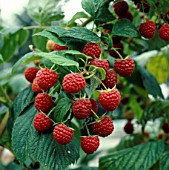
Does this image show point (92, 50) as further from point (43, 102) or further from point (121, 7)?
point (121, 7)

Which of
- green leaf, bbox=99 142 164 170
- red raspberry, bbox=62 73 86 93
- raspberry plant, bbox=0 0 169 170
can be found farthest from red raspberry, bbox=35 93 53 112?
green leaf, bbox=99 142 164 170

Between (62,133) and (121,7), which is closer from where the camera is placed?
(62,133)

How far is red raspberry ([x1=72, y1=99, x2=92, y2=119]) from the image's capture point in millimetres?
936

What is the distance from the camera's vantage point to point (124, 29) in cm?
110

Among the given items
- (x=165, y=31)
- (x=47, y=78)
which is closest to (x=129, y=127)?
(x=165, y=31)

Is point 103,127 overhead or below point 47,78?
below

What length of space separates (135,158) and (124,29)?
1.69ft

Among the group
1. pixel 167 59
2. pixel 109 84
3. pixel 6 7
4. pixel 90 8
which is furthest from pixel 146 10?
pixel 6 7

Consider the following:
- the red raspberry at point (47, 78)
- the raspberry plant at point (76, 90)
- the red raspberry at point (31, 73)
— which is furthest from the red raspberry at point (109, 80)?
the red raspberry at point (31, 73)

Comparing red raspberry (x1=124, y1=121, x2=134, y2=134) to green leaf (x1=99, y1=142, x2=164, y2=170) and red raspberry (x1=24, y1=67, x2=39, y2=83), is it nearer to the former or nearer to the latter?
green leaf (x1=99, y1=142, x2=164, y2=170)

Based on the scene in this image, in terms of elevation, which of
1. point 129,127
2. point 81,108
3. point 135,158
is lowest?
point 129,127

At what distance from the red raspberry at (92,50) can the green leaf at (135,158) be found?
0.51 metres

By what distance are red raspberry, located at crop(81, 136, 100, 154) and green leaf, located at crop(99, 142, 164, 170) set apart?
39 centimetres

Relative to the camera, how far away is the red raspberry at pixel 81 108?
0.94 m
